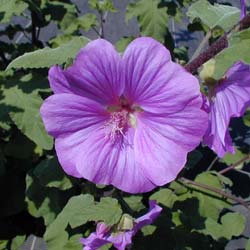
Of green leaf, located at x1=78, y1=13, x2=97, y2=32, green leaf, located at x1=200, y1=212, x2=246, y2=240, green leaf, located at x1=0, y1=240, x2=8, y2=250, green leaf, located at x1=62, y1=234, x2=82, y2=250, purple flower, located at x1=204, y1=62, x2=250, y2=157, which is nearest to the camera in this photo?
purple flower, located at x1=204, y1=62, x2=250, y2=157

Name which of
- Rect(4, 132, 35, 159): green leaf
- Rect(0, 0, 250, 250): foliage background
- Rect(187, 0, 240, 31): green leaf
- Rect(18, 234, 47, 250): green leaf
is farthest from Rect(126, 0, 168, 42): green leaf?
Rect(18, 234, 47, 250): green leaf

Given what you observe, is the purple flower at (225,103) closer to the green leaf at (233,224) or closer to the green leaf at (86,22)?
the green leaf at (233,224)

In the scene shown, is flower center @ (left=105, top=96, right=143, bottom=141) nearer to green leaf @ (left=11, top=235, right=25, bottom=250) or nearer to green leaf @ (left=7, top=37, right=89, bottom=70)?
green leaf @ (left=7, top=37, right=89, bottom=70)

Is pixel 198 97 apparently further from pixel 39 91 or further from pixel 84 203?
pixel 39 91

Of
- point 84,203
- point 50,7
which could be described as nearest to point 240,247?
point 84,203

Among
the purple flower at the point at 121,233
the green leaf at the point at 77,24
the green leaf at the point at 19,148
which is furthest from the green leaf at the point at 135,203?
the green leaf at the point at 77,24

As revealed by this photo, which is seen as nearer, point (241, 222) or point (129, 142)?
point (129, 142)
